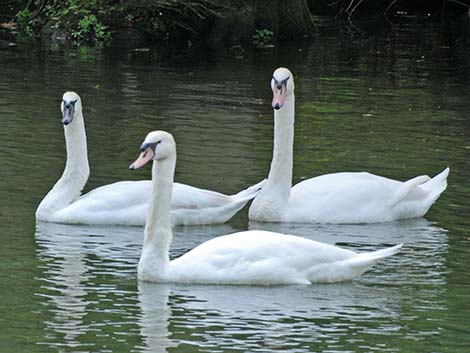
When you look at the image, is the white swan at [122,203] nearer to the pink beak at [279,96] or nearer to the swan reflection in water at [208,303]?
the swan reflection in water at [208,303]

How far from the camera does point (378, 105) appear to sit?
69.7ft

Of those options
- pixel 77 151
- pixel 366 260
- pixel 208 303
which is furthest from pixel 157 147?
pixel 77 151

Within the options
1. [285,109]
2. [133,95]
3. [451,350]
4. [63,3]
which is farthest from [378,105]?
[451,350]

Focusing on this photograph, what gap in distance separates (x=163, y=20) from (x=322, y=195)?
56.9ft

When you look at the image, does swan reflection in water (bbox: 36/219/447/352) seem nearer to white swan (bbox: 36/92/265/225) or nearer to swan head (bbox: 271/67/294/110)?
white swan (bbox: 36/92/265/225)

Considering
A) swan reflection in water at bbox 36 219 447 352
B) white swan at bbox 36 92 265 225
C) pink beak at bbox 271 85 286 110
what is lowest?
swan reflection in water at bbox 36 219 447 352

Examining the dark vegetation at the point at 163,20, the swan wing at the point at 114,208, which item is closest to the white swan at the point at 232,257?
the swan wing at the point at 114,208

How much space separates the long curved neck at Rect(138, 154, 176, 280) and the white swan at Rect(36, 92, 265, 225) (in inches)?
79.5

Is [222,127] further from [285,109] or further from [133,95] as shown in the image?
[285,109]

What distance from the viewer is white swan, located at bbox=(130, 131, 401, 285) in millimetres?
10547

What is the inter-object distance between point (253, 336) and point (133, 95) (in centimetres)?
1231

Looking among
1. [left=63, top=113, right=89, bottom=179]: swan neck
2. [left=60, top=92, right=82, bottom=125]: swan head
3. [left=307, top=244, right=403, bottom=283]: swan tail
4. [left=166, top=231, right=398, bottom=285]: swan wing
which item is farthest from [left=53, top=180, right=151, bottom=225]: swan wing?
[left=307, top=244, right=403, bottom=283]: swan tail

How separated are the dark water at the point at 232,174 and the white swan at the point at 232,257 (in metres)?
0.12

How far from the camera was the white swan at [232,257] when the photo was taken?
1055 centimetres
